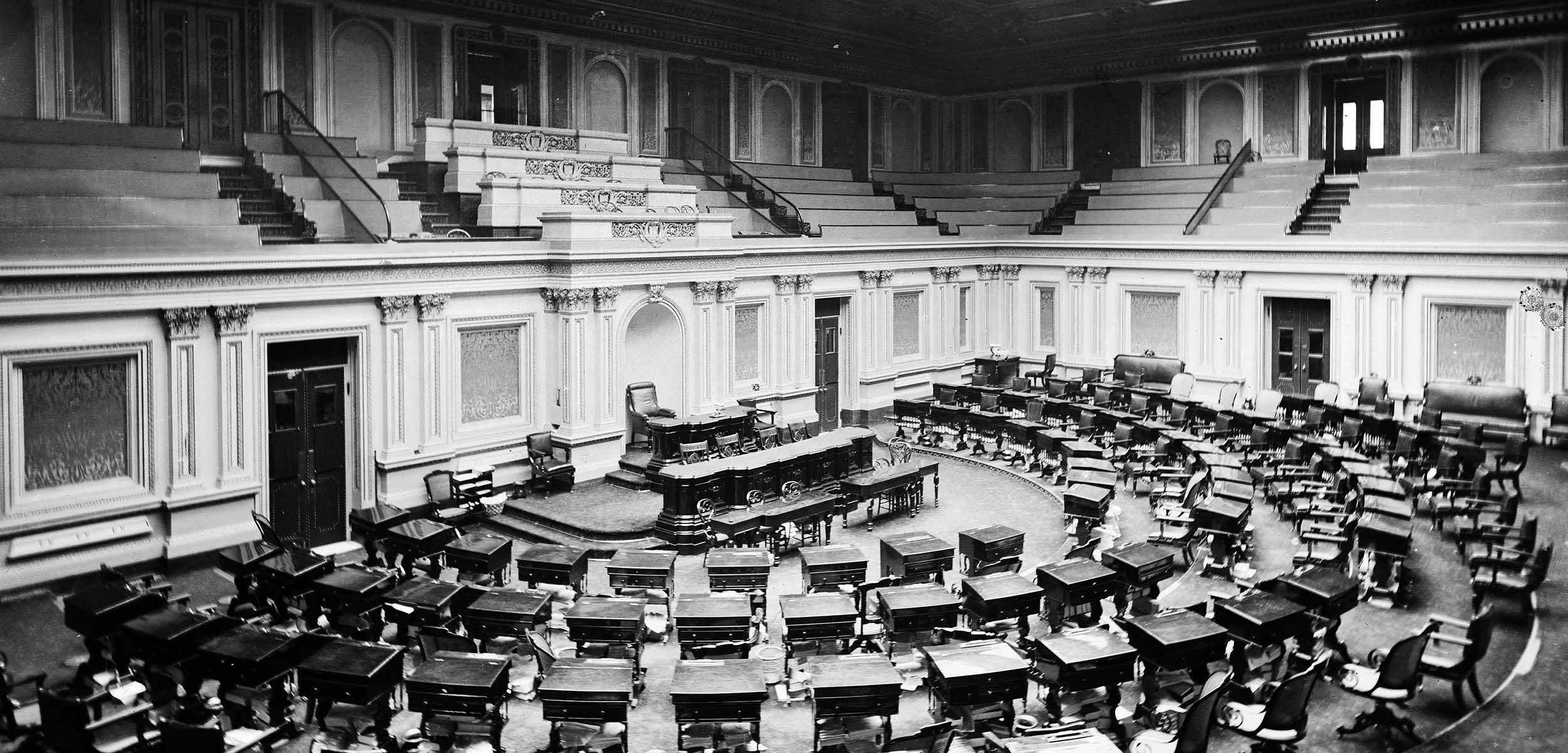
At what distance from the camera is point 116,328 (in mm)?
14117

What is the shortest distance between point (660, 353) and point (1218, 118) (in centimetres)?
1743

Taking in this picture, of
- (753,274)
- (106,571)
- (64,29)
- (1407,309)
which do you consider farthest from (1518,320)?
(64,29)

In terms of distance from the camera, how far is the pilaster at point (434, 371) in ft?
57.4

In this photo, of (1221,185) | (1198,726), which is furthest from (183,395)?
(1221,185)

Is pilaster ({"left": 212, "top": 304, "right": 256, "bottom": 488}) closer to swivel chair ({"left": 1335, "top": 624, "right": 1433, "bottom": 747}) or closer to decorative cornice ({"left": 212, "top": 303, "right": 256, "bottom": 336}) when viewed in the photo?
decorative cornice ({"left": 212, "top": 303, "right": 256, "bottom": 336})

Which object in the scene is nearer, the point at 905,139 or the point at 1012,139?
the point at 905,139

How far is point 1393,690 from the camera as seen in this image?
31.6 ft

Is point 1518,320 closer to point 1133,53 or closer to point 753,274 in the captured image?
point 1133,53

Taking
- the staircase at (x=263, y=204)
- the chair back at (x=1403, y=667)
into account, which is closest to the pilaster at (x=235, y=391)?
the staircase at (x=263, y=204)

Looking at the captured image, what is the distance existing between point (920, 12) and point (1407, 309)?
13183 millimetres

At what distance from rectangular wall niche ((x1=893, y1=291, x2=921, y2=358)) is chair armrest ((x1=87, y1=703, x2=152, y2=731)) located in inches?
768

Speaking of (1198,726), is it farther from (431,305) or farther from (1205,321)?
(1205,321)

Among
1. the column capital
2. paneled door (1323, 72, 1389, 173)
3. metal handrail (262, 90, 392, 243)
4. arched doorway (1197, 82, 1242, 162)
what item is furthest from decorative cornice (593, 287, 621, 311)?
paneled door (1323, 72, 1389, 173)

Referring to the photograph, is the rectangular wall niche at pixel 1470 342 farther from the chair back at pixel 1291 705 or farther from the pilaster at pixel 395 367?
the pilaster at pixel 395 367
